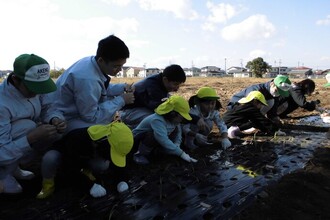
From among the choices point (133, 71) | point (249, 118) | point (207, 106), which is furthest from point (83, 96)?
point (133, 71)

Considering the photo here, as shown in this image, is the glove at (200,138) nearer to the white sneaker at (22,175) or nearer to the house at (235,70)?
the white sneaker at (22,175)

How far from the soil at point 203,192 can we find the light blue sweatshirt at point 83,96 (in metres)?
0.55

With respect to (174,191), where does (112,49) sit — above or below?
above

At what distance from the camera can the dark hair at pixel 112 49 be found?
9.18 feet

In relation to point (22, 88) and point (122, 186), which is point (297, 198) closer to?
point (122, 186)

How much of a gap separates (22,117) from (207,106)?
7.51ft

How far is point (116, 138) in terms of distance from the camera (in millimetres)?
2426

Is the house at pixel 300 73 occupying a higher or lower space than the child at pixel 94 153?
lower


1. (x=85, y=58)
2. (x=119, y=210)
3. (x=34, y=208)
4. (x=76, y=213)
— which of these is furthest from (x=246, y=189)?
(x=85, y=58)

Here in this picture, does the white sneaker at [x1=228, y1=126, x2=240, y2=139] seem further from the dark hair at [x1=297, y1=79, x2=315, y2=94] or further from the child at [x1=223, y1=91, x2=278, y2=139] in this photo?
the dark hair at [x1=297, y1=79, x2=315, y2=94]

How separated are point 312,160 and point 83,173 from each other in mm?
2465

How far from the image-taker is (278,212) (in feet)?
7.14

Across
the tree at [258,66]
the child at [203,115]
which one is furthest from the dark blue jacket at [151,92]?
the tree at [258,66]

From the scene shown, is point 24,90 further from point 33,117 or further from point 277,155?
point 277,155
